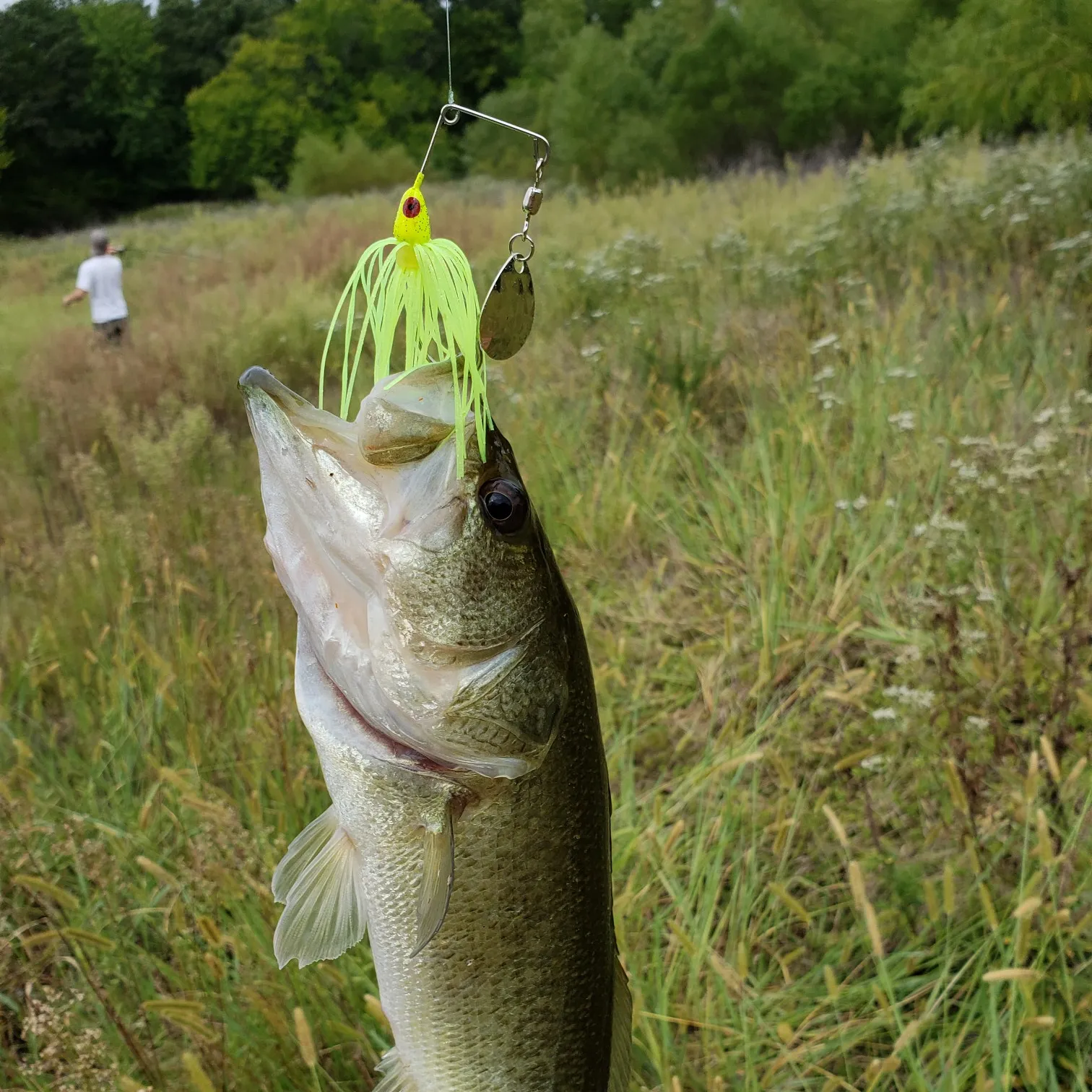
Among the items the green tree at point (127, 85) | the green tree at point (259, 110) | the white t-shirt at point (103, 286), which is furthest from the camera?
the green tree at point (259, 110)

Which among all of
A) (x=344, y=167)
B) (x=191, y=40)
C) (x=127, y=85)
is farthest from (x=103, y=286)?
(x=344, y=167)

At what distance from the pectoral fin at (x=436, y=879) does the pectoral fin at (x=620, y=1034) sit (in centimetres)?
24

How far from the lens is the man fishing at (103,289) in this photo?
7664 millimetres

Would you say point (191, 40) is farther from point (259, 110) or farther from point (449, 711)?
point (259, 110)

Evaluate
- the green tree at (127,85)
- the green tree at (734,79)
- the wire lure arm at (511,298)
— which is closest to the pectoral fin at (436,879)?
the wire lure arm at (511,298)

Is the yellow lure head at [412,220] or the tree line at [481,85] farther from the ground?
the tree line at [481,85]

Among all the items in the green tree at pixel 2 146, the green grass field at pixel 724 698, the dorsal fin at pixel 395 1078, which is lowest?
the green grass field at pixel 724 698

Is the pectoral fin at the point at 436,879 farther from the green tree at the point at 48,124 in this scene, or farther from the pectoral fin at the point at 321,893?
the green tree at the point at 48,124

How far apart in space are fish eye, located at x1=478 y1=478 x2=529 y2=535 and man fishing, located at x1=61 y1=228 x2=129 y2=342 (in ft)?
26.1

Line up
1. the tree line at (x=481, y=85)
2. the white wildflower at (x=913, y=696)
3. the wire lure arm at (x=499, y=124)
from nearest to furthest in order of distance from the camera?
the wire lure arm at (x=499, y=124) < the white wildflower at (x=913, y=696) < the tree line at (x=481, y=85)

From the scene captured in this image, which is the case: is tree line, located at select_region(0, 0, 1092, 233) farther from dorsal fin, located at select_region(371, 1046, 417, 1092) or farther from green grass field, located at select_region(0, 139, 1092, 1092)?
green grass field, located at select_region(0, 139, 1092, 1092)

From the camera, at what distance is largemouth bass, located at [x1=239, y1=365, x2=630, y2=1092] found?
854mm

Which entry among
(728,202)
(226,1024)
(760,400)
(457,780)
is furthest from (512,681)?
(728,202)

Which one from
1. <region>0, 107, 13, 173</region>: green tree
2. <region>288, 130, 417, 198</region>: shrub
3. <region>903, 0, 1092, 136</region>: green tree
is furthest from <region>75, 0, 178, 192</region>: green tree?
<region>288, 130, 417, 198</region>: shrub
